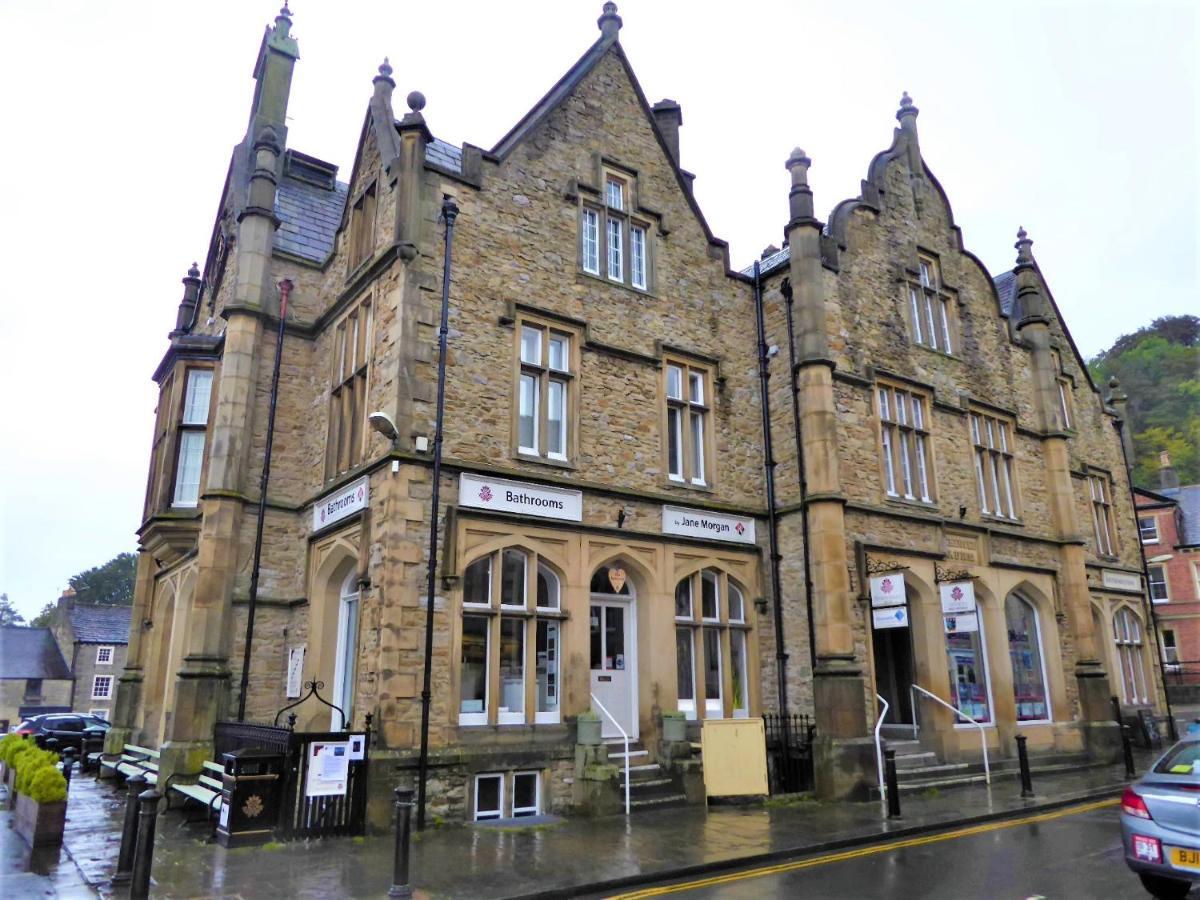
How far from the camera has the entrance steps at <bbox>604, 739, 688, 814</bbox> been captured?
13.4m

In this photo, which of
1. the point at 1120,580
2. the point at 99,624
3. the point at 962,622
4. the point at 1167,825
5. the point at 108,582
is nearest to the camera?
the point at 1167,825

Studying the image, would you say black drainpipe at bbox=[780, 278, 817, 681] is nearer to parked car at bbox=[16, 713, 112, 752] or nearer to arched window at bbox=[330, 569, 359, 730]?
arched window at bbox=[330, 569, 359, 730]

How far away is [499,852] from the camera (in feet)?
32.9

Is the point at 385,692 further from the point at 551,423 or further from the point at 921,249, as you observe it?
the point at 921,249

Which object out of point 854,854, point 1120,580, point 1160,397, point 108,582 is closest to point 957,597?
point 854,854

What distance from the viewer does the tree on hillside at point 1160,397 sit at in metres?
62.0

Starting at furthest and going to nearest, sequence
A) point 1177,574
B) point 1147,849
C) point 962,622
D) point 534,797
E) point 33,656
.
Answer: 1. point 33,656
2. point 1177,574
3. point 962,622
4. point 534,797
5. point 1147,849

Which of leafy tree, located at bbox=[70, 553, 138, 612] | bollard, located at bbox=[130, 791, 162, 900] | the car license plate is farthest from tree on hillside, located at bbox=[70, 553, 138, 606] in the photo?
the car license plate

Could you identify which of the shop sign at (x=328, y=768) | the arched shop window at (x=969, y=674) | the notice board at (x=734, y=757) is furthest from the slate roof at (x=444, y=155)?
the arched shop window at (x=969, y=674)

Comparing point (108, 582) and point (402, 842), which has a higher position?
point (108, 582)

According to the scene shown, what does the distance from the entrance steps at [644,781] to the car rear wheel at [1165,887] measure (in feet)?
23.8

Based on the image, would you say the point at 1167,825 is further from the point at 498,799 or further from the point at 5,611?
the point at 5,611

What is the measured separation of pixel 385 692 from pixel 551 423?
5.43 m

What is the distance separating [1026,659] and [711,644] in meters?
9.32
